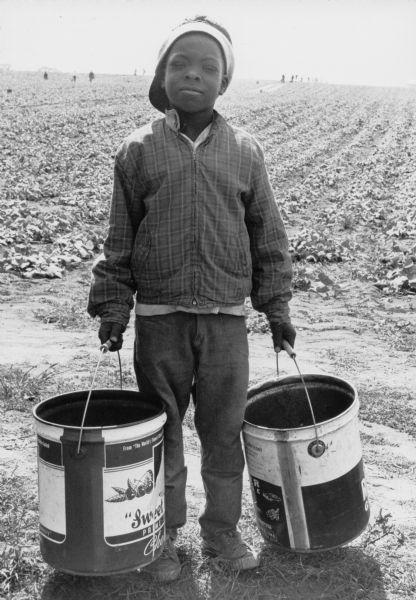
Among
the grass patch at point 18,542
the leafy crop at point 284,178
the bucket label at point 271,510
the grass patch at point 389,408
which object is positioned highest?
the bucket label at point 271,510

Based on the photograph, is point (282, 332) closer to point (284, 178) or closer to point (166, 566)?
point (166, 566)

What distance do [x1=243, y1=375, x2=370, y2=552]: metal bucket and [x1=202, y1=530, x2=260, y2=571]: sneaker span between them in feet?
0.32

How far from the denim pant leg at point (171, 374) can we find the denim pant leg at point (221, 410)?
6 cm

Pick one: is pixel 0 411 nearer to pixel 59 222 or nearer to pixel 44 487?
pixel 44 487

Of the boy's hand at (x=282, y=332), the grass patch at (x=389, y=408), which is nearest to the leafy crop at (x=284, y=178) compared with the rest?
the grass patch at (x=389, y=408)

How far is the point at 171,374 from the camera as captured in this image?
285 cm

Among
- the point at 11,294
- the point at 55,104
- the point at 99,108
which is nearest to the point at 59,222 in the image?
the point at 11,294

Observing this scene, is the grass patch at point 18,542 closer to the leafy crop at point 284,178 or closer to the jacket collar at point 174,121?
the jacket collar at point 174,121

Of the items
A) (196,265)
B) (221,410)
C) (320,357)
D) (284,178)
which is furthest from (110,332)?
(284,178)

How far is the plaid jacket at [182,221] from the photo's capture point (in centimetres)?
275

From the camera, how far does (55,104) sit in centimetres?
3484

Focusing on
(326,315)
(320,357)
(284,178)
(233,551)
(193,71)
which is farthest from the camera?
(284,178)

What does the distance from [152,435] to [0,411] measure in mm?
1947

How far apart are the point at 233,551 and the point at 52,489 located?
31.7 inches
